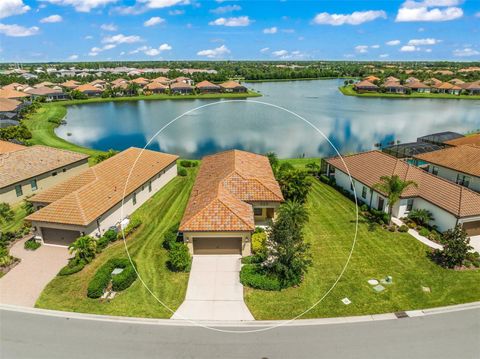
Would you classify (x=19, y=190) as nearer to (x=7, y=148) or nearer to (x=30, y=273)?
(x=7, y=148)

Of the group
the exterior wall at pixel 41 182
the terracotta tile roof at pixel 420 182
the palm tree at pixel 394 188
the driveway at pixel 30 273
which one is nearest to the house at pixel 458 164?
the terracotta tile roof at pixel 420 182

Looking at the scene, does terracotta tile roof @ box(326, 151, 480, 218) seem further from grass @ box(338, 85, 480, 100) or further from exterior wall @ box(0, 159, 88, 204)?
grass @ box(338, 85, 480, 100)

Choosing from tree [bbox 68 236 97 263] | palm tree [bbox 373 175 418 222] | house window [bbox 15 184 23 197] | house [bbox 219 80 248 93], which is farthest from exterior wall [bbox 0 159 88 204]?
house [bbox 219 80 248 93]

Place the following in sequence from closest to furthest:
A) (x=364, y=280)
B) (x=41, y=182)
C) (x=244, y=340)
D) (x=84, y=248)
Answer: (x=244, y=340) < (x=364, y=280) < (x=84, y=248) < (x=41, y=182)

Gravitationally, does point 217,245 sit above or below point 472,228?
above

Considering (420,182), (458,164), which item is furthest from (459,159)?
(420,182)

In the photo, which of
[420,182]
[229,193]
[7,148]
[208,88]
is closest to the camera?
[229,193]

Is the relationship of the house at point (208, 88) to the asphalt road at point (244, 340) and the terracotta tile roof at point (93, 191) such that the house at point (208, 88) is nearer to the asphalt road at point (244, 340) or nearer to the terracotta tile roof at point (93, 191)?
the terracotta tile roof at point (93, 191)
